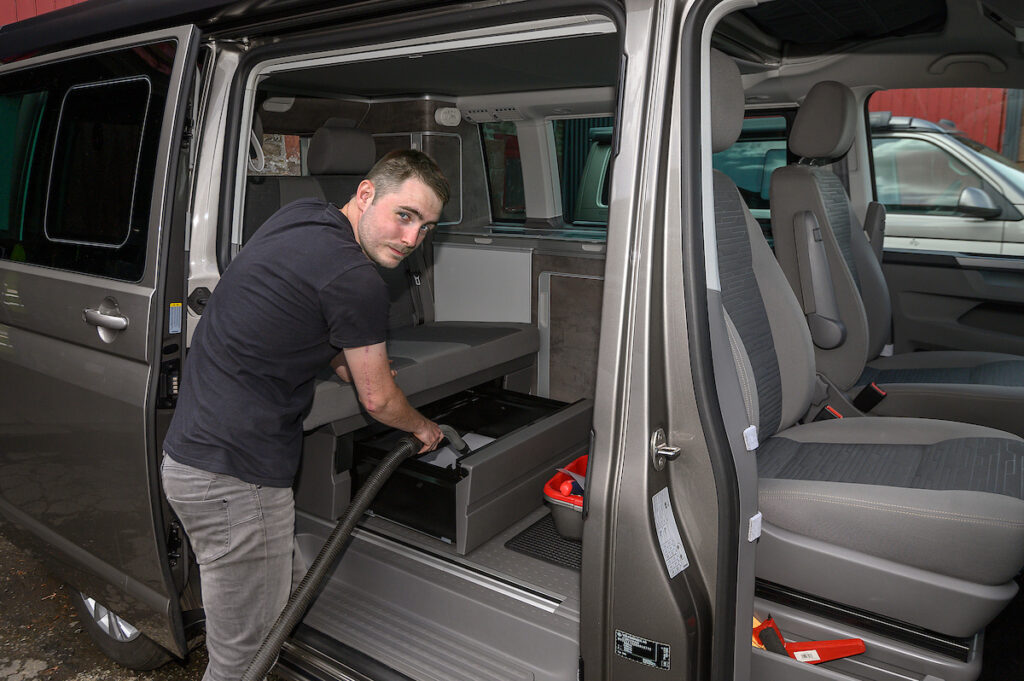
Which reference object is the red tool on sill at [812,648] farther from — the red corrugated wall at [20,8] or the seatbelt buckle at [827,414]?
the red corrugated wall at [20,8]

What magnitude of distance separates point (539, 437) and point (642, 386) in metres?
1.13

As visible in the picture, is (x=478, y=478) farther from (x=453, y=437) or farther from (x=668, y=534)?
(x=668, y=534)

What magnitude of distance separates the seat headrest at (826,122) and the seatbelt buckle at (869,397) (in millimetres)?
861

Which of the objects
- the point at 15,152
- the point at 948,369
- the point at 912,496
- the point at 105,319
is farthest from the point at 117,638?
the point at 948,369

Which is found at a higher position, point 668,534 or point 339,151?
point 339,151

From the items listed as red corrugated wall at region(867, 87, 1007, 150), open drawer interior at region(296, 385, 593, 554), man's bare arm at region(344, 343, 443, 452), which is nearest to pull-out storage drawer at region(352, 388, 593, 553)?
open drawer interior at region(296, 385, 593, 554)

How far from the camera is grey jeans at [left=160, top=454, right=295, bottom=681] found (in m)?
1.86

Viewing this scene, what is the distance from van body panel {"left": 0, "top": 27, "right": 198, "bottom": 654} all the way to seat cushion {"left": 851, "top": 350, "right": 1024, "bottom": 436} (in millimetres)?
2403

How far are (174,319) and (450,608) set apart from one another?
105cm

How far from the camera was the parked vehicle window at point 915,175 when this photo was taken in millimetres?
3783

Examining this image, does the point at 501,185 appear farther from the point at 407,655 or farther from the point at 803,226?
the point at 407,655

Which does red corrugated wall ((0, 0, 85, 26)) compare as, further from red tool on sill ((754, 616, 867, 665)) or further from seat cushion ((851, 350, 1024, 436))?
red tool on sill ((754, 616, 867, 665))

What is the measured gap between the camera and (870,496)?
5.75 ft

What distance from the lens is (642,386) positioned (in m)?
1.47
